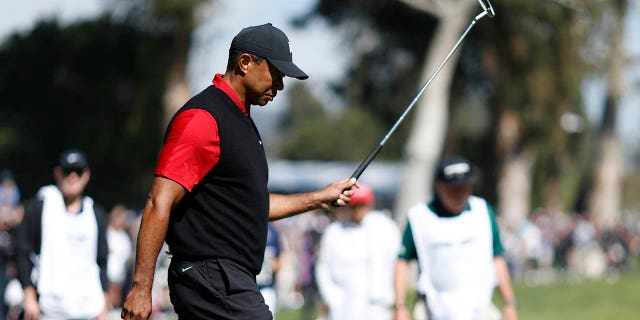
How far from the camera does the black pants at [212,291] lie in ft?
17.5

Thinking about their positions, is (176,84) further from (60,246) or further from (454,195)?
(454,195)

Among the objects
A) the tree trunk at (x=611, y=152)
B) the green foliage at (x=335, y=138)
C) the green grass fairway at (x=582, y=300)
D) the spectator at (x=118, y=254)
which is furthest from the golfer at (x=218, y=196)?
the green foliage at (x=335, y=138)

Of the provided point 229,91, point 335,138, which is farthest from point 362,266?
point 335,138

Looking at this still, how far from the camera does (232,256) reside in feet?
17.6

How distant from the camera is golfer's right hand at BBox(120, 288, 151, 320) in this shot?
500cm

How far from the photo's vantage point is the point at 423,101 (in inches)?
1087

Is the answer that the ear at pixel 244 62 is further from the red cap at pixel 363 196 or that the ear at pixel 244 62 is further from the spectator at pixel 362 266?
the spectator at pixel 362 266

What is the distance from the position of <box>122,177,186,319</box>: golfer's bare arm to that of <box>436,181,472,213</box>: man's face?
145 inches

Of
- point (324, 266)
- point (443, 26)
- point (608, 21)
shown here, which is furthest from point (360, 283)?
point (608, 21)

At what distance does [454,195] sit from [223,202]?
3396mm

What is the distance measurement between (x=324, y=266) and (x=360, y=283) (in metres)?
0.56

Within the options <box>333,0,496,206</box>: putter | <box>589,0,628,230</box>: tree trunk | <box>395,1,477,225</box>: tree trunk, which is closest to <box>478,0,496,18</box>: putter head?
<box>333,0,496,206</box>: putter

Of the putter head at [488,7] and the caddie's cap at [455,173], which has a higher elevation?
the putter head at [488,7]

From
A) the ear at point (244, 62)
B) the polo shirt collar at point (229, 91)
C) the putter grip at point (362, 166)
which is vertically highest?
the ear at point (244, 62)
